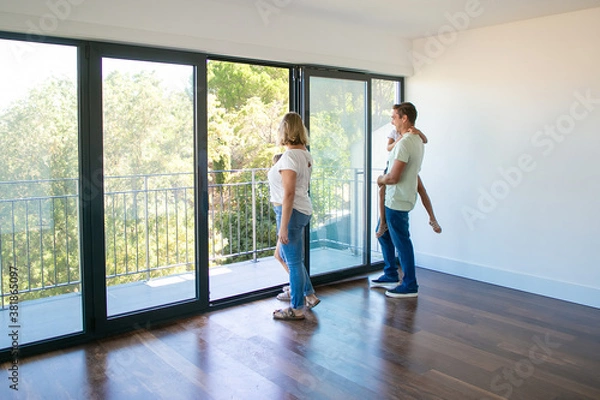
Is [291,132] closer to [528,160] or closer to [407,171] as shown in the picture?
[407,171]

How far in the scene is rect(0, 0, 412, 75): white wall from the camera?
3.09m

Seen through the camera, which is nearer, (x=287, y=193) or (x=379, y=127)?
(x=287, y=193)

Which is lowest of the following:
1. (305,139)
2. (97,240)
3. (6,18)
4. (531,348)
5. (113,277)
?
(531,348)

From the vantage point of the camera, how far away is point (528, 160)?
14.8ft

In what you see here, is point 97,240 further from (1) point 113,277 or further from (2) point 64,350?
(2) point 64,350

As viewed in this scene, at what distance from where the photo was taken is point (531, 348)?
330 cm

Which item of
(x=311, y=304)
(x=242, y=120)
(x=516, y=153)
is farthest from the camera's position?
(x=242, y=120)

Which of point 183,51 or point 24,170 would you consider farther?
point 183,51

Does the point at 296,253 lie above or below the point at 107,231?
below

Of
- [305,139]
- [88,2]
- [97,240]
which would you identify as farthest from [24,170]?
[305,139]

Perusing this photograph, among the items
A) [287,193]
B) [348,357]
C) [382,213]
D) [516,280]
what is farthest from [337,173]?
[348,357]

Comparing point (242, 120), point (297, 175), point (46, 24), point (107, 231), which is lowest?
point (107, 231)

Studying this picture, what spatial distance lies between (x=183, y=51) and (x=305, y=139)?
3.61ft

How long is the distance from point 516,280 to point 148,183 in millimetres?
3346
